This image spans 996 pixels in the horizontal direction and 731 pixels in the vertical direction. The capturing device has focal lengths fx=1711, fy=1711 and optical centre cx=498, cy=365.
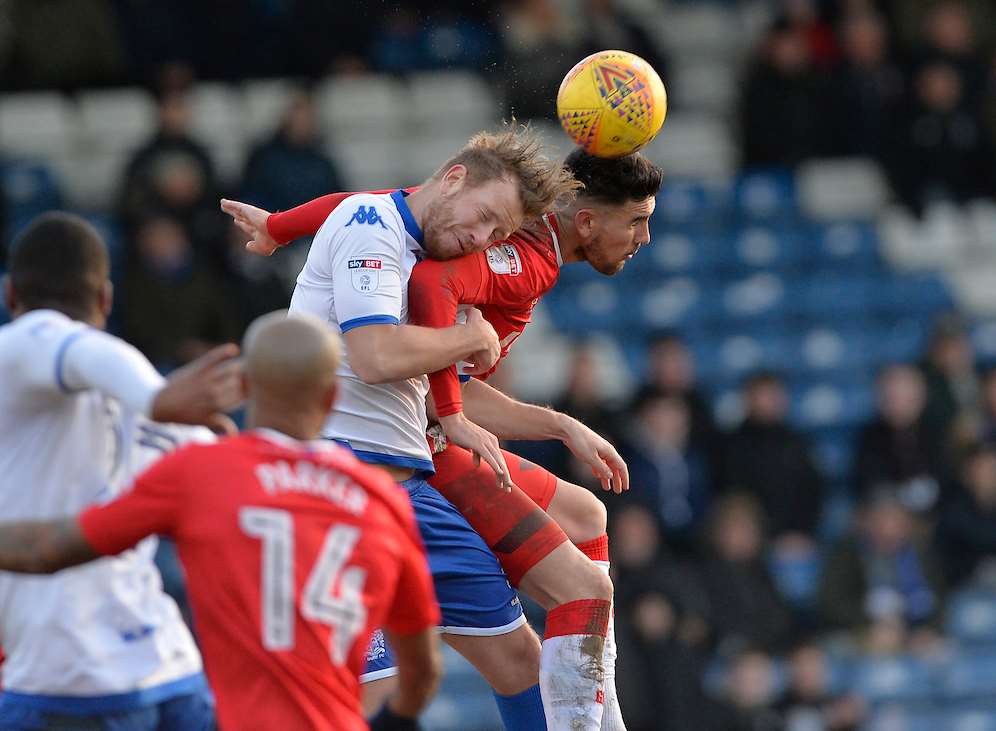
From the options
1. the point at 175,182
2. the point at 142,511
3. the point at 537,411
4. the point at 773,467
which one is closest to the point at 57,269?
the point at 142,511

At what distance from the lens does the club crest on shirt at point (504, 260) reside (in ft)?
18.2

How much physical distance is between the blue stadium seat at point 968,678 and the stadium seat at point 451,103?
220 inches

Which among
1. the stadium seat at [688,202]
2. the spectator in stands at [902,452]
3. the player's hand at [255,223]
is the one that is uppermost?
the player's hand at [255,223]

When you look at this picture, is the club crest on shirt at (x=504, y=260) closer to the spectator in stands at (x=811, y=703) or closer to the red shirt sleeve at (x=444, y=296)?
the red shirt sleeve at (x=444, y=296)

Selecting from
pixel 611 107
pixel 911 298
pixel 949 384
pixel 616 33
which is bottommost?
pixel 949 384

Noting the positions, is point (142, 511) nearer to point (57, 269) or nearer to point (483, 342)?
point (57, 269)

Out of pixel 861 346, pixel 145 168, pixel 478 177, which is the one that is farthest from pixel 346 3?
pixel 478 177

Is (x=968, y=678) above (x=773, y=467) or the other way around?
the other way around

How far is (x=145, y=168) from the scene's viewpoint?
38.9 feet

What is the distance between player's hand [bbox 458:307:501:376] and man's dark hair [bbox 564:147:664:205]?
69 cm

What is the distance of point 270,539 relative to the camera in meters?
3.90

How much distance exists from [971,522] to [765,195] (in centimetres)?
357

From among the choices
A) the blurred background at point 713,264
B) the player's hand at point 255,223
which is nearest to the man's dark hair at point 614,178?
the player's hand at point 255,223

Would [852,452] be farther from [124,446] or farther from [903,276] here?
[124,446]
